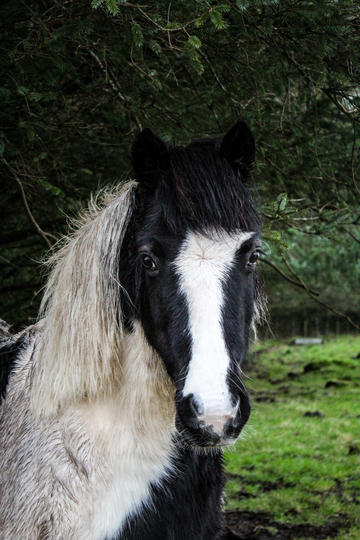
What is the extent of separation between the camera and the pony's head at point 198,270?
1855mm

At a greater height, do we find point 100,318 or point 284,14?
point 284,14

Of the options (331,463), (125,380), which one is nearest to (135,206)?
(125,380)

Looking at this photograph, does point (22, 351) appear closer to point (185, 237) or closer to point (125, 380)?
point (125, 380)

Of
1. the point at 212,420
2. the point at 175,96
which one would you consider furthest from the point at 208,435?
the point at 175,96

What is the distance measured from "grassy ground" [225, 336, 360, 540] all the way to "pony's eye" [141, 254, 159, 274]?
0.64 metres

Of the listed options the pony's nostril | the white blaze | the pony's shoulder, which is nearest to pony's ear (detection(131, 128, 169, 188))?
the white blaze

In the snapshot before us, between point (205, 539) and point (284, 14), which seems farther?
point (284, 14)

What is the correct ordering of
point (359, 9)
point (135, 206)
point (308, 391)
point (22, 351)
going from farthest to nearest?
point (308, 391) < point (359, 9) < point (22, 351) < point (135, 206)

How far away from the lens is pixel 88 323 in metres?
2.33

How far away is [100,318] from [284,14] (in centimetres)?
196

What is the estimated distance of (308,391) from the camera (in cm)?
1191

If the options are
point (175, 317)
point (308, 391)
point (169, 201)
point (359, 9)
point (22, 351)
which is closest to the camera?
point (175, 317)

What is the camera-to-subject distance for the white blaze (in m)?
1.81

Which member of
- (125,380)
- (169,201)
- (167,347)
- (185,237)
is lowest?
(125,380)
